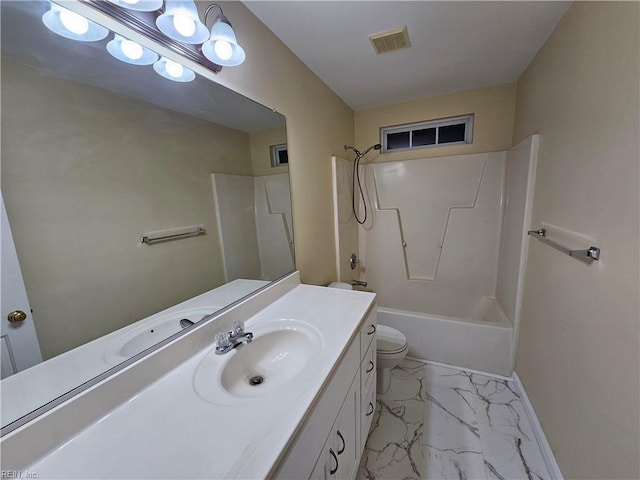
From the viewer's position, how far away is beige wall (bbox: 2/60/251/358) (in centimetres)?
63

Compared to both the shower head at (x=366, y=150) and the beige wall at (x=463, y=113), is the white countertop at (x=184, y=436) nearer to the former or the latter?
the shower head at (x=366, y=150)

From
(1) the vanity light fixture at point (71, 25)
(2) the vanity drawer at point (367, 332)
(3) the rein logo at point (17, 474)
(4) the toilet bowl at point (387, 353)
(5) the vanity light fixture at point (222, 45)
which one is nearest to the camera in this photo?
(3) the rein logo at point (17, 474)

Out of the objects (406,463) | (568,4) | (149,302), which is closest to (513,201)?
(568,4)

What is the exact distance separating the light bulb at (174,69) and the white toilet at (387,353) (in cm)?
184

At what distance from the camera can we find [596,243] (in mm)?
1019

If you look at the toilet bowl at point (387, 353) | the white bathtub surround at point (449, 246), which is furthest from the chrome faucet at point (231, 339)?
the white bathtub surround at point (449, 246)

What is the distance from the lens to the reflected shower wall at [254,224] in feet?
4.05

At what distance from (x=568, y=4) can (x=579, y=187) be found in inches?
36.6

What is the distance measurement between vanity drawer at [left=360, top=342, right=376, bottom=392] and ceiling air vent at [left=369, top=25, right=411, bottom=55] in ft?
5.82

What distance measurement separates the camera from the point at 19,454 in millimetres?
557

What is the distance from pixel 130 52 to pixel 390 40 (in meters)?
1.40

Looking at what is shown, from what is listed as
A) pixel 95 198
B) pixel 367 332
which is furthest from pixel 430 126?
pixel 95 198

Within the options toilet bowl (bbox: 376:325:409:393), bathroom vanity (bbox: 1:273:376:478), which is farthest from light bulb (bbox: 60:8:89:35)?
toilet bowl (bbox: 376:325:409:393)

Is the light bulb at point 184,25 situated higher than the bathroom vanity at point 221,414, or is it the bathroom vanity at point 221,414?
the light bulb at point 184,25
